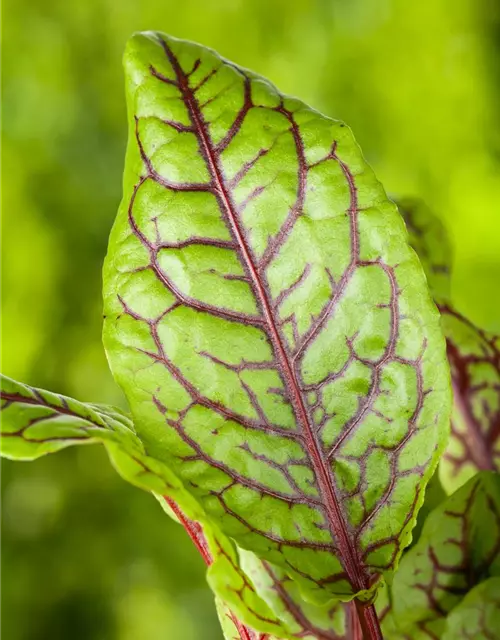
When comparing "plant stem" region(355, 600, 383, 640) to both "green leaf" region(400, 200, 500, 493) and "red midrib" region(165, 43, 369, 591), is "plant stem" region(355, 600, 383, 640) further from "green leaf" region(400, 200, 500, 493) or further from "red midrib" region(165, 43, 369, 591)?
"green leaf" region(400, 200, 500, 493)

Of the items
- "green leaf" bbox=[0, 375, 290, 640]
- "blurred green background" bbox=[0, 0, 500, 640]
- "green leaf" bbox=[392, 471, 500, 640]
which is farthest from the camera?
"blurred green background" bbox=[0, 0, 500, 640]

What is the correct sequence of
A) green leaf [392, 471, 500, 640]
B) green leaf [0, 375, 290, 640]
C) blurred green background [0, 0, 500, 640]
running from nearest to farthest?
green leaf [0, 375, 290, 640] → green leaf [392, 471, 500, 640] → blurred green background [0, 0, 500, 640]

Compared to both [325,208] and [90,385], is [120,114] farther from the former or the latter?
[325,208]

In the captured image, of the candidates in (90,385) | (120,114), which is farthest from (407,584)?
(120,114)

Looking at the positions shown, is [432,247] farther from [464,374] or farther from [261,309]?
[261,309]

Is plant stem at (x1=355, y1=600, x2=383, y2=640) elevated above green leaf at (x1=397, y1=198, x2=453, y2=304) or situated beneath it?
situated beneath

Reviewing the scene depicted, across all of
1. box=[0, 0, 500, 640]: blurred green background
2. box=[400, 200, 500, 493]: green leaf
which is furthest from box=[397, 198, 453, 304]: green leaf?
box=[0, 0, 500, 640]: blurred green background

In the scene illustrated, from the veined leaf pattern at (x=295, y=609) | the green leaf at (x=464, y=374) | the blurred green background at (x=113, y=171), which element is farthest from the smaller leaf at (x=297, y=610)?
the blurred green background at (x=113, y=171)

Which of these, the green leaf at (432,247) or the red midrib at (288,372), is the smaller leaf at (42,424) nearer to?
the red midrib at (288,372)
